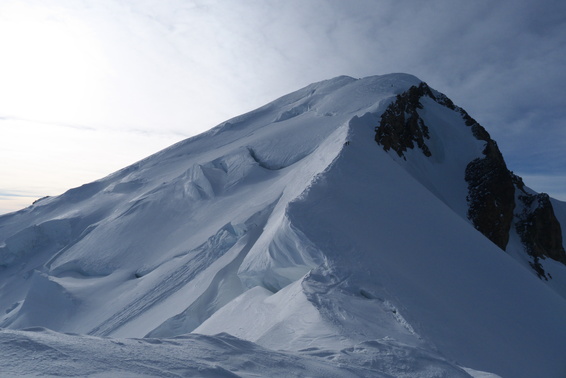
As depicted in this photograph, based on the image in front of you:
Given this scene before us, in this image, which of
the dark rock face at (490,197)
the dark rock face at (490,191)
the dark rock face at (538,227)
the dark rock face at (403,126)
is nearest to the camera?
the dark rock face at (403,126)

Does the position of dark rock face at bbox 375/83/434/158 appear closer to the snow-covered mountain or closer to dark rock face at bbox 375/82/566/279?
dark rock face at bbox 375/82/566/279

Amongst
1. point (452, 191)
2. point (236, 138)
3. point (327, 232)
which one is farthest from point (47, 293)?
point (452, 191)

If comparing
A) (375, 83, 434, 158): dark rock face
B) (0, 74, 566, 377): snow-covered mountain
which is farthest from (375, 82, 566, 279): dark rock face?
(0, 74, 566, 377): snow-covered mountain

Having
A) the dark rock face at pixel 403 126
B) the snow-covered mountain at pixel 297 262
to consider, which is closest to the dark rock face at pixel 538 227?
the snow-covered mountain at pixel 297 262

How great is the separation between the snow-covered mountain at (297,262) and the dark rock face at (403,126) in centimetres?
11

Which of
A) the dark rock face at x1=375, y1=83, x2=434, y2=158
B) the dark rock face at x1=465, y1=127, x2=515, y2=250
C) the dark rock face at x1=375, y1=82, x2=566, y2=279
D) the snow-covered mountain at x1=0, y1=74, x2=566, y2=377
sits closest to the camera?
the snow-covered mountain at x1=0, y1=74, x2=566, y2=377

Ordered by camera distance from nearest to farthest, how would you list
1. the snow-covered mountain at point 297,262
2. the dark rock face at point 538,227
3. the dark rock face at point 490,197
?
the snow-covered mountain at point 297,262
the dark rock face at point 490,197
the dark rock face at point 538,227

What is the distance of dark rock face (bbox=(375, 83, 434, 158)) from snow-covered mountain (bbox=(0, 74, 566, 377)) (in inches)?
4.5

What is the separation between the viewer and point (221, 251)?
956cm

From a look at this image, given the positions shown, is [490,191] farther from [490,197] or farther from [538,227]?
[538,227]

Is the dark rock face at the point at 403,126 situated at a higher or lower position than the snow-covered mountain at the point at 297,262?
higher

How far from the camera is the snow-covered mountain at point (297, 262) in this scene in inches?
133

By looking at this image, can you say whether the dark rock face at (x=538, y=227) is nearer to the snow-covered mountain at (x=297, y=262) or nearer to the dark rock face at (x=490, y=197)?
the snow-covered mountain at (x=297, y=262)

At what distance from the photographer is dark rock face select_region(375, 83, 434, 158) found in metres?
15.1
